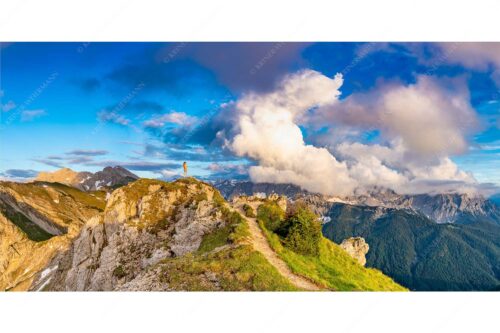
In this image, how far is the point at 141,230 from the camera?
50969mm

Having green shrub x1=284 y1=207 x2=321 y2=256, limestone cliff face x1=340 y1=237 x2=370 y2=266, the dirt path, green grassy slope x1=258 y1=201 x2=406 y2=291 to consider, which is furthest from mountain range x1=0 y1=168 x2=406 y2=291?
green shrub x1=284 y1=207 x2=321 y2=256

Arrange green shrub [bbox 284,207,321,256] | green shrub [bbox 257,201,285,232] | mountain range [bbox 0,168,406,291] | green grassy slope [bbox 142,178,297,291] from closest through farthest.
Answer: green grassy slope [bbox 142,178,297,291], mountain range [bbox 0,168,406,291], green shrub [bbox 284,207,321,256], green shrub [bbox 257,201,285,232]

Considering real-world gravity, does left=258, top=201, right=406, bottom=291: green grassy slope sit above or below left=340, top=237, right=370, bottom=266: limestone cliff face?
above

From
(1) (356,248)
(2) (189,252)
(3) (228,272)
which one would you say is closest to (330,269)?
(3) (228,272)

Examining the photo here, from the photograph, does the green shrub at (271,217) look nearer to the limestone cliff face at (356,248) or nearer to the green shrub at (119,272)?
the green shrub at (119,272)

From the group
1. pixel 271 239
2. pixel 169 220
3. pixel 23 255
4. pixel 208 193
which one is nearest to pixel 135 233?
pixel 169 220

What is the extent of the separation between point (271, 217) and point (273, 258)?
11208 mm

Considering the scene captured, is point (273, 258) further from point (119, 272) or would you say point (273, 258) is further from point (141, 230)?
point (141, 230)

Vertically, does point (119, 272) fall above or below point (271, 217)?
below

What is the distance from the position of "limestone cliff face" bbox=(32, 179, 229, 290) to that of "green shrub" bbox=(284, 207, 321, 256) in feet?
27.1

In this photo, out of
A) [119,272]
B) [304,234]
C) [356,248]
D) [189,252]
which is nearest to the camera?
[304,234]

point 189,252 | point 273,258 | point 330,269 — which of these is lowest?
point 189,252

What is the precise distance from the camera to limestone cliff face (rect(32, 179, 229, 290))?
4247 centimetres

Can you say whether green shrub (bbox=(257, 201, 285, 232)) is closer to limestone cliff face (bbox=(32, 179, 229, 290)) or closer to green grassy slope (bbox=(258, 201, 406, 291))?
green grassy slope (bbox=(258, 201, 406, 291))
